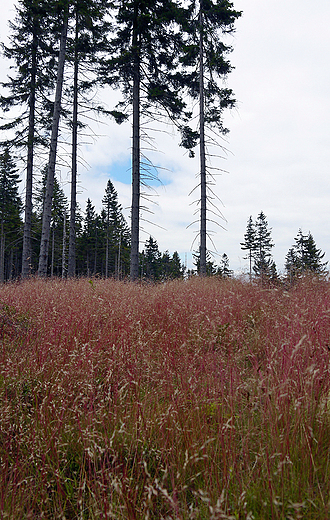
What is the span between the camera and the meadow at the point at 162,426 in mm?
1404

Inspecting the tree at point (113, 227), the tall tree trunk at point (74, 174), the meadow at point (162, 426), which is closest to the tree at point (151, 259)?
the tree at point (113, 227)

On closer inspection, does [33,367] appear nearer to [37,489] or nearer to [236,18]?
[37,489]

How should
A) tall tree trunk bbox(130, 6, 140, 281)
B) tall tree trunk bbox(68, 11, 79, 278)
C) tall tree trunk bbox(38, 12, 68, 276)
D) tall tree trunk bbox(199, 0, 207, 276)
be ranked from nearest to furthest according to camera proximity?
tall tree trunk bbox(38, 12, 68, 276) → tall tree trunk bbox(130, 6, 140, 281) → tall tree trunk bbox(199, 0, 207, 276) → tall tree trunk bbox(68, 11, 79, 278)

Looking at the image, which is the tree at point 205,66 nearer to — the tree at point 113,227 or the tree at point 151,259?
the tree at point 113,227

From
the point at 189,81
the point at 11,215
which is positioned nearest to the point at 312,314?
the point at 189,81

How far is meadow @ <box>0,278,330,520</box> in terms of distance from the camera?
1.40m

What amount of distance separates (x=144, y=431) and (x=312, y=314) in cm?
259

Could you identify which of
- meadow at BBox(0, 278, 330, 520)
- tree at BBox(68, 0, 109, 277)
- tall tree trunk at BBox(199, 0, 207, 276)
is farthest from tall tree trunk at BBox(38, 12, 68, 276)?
meadow at BBox(0, 278, 330, 520)

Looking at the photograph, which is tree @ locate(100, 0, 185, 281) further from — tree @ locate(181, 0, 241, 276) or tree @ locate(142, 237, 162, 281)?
tree @ locate(142, 237, 162, 281)

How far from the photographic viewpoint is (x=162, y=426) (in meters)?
1.78

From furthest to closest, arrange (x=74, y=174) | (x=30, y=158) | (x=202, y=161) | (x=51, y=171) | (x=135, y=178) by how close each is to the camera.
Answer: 1. (x=74, y=174)
2. (x=30, y=158)
3. (x=202, y=161)
4. (x=135, y=178)
5. (x=51, y=171)

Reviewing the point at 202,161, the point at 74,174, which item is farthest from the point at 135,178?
the point at 74,174

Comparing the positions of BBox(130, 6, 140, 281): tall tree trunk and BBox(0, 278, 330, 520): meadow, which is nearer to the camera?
BBox(0, 278, 330, 520): meadow

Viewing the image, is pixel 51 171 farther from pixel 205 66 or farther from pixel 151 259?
pixel 151 259
